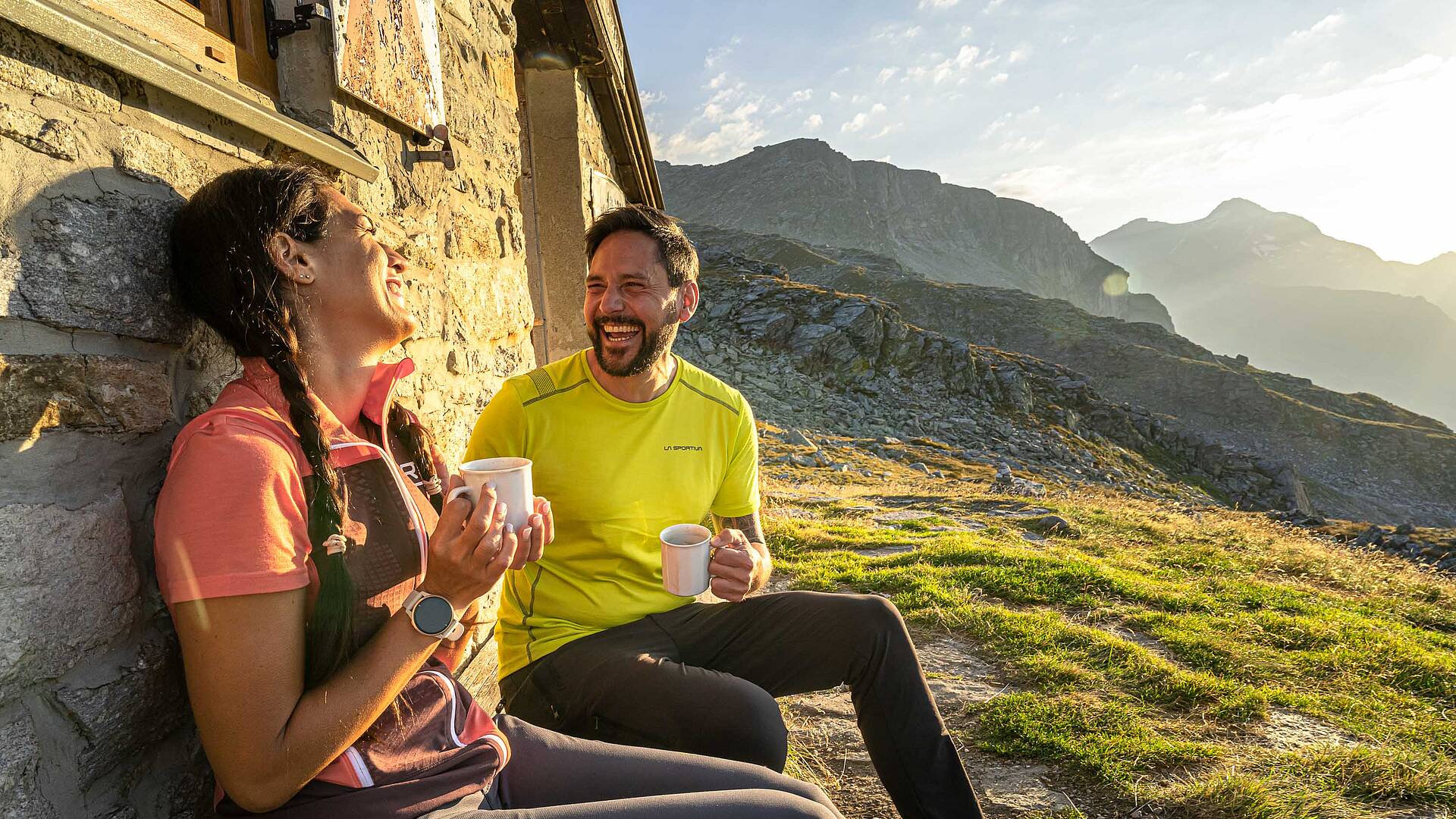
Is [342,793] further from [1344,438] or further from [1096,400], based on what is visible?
[1344,438]

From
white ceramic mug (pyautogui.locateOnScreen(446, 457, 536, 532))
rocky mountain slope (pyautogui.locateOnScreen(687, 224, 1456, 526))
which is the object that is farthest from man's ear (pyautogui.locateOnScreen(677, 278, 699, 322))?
rocky mountain slope (pyautogui.locateOnScreen(687, 224, 1456, 526))

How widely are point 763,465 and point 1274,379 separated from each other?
2234 inches

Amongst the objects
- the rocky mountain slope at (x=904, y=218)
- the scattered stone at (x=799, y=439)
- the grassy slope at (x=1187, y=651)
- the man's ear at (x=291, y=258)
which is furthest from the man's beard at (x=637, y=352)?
the rocky mountain slope at (x=904, y=218)

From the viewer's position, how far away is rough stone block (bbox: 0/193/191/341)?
3.77ft

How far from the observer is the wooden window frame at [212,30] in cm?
151

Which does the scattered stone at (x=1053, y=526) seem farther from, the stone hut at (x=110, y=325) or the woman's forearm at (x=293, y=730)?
the woman's forearm at (x=293, y=730)

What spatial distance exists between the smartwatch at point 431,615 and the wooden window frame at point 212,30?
1.25 meters

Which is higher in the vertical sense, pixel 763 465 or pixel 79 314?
pixel 79 314

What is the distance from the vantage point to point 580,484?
2389 mm

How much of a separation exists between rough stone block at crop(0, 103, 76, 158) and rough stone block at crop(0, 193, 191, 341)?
0.26 feet

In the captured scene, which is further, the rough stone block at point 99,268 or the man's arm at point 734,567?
the man's arm at point 734,567

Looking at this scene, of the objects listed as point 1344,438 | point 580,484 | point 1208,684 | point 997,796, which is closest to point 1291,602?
point 1208,684

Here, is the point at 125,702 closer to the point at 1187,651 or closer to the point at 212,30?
the point at 212,30

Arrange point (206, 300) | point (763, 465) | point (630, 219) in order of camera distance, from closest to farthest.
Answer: point (206, 300), point (630, 219), point (763, 465)
